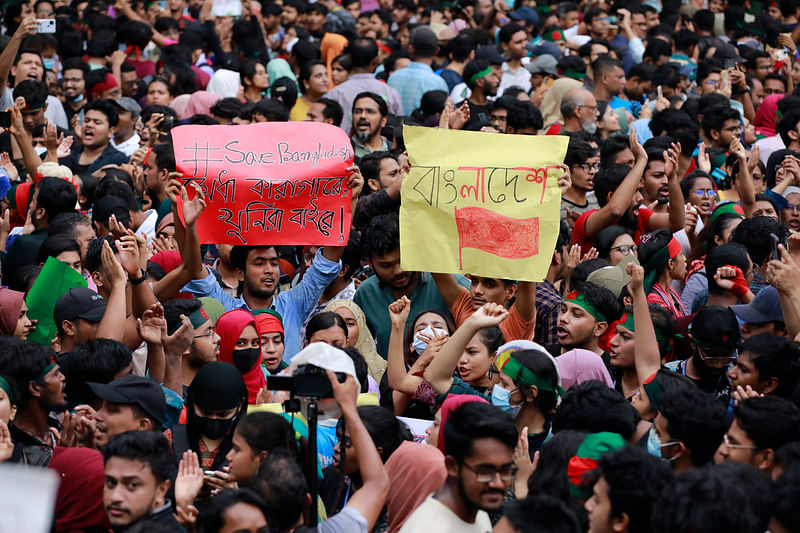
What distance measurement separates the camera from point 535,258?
20.3 ft

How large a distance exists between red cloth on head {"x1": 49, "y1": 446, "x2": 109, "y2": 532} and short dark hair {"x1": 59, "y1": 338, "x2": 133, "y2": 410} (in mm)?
887

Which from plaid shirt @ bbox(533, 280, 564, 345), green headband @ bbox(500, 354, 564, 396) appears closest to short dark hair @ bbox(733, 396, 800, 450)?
green headband @ bbox(500, 354, 564, 396)

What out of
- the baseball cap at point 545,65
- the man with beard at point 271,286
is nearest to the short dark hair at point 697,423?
the man with beard at point 271,286

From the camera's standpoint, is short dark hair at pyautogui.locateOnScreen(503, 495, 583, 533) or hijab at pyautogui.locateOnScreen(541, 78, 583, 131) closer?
short dark hair at pyautogui.locateOnScreen(503, 495, 583, 533)

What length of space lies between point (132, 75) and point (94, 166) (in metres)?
3.66

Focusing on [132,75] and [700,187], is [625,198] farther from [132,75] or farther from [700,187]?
[132,75]

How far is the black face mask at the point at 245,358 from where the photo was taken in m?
5.80

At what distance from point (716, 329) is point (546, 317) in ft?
4.03

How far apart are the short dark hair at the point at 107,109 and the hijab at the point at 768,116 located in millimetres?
6546

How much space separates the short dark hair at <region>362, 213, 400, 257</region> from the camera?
6613 millimetres

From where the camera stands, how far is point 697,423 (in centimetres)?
437

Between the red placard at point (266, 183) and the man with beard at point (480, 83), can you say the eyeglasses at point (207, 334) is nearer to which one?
the red placard at point (266, 183)

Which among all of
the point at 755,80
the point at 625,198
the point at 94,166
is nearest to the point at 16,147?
the point at 94,166

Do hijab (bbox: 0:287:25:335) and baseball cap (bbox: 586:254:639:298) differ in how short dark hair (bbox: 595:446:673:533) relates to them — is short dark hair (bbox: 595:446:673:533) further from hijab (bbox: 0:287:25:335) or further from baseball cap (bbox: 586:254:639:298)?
hijab (bbox: 0:287:25:335)
